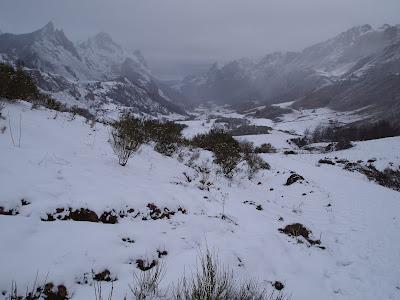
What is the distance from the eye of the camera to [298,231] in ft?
28.1

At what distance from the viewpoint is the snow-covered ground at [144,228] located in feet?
14.4

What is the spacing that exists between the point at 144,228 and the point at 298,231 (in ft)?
15.6

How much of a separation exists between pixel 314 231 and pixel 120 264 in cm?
668

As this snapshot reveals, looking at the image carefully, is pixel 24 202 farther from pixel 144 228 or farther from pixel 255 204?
pixel 255 204

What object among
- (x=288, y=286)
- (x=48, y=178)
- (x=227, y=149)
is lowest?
(x=288, y=286)

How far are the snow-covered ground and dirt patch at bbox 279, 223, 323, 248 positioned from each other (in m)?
0.34

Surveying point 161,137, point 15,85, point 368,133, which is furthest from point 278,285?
point 368,133

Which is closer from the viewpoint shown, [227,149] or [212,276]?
[212,276]

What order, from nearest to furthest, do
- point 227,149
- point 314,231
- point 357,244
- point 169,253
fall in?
point 169,253, point 357,244, point 314,231, point 227,149

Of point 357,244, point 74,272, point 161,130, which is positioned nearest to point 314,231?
point 357,244

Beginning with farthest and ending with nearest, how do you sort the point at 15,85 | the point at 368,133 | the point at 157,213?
the point at 368,133 < the point at 15,85 < the point at 157,213

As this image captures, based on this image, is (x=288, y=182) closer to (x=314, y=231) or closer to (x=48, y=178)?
(x=314, y=231)

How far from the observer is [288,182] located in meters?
15.5

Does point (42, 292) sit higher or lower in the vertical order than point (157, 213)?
lower
